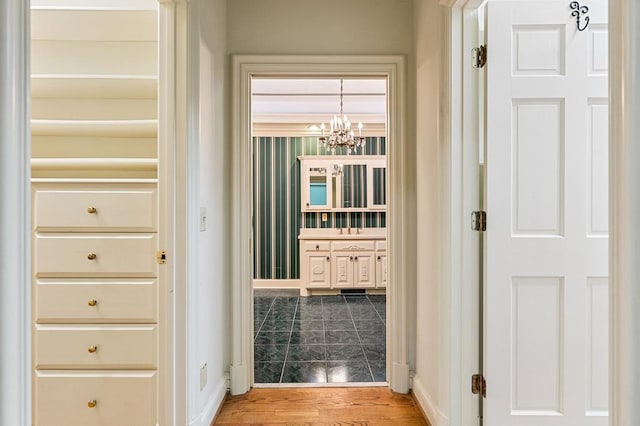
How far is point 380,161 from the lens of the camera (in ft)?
19.7

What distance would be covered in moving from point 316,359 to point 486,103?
224cm

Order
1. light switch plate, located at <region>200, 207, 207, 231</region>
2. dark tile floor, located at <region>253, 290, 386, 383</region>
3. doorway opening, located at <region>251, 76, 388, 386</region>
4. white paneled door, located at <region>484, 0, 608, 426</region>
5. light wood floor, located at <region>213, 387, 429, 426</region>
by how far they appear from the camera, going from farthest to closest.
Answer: doorway opening, located at <region>251, 76, 388, 386</region>, dark tile floor, located at <region>253, 290, 386, 383</region>, light wood floor, located at <region>213, 387, 429, 426</region>, light switch plate, located at <region>200, 207, 207, 231</region>, white paneled door, located at <region>484, 0, 608, 426</region>

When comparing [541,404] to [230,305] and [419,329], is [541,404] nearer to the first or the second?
[419,329]

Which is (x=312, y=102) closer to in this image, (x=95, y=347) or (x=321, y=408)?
(x=321, y=408)

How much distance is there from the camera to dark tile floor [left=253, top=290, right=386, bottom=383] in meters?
2.81

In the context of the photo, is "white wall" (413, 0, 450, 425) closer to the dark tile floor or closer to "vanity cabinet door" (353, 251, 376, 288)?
the dark tile floor

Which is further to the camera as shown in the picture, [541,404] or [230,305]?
[230,305]

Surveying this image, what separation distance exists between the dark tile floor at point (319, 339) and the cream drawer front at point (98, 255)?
4.27 feet

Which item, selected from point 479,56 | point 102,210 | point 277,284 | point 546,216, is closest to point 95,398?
point 102,210

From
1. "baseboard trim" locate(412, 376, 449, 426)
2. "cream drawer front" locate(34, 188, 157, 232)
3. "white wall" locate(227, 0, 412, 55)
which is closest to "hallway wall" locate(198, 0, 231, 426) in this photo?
"cream drawer front" locate(34, 188, 157, 232)

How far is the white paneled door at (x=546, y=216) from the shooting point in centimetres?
172

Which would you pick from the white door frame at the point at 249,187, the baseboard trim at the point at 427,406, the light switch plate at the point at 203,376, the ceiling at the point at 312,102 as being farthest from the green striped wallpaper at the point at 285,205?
the light switch plate at the point at 203,376

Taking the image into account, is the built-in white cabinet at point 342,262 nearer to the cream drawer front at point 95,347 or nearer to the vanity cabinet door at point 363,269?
the vanity cabinet door at point 363,269

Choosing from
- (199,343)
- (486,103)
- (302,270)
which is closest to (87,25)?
(199,343)
